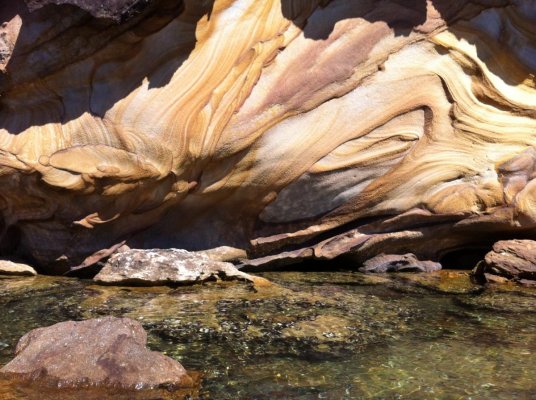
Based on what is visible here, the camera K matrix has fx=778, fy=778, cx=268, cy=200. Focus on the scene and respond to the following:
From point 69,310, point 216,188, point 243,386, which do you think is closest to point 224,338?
point 243,386

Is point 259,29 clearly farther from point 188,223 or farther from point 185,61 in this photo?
point 188,223

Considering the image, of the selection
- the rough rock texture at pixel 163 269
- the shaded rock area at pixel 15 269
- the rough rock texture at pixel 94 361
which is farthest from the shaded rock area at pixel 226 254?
the rough rock texture at pixel 94 361

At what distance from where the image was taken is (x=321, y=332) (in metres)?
5.83

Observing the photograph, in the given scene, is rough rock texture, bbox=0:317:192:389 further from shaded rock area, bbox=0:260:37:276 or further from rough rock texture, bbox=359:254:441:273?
rough rock texture, bbox=359:254:441:273

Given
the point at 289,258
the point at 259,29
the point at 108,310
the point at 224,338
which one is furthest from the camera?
the point at 289,258

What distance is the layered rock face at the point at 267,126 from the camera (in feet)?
24.2

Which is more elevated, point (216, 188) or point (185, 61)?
point (185, 61)

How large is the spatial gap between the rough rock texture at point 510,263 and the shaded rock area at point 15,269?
4523mm

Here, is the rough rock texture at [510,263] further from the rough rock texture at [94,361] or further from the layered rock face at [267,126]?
the rough rock texture at [94,361]

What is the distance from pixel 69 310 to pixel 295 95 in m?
3.06

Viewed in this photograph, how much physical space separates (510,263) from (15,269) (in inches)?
193

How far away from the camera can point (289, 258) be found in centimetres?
827

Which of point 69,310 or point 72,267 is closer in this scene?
point 69,310

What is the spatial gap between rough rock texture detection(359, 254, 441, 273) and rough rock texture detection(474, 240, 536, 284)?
1.97 feet
